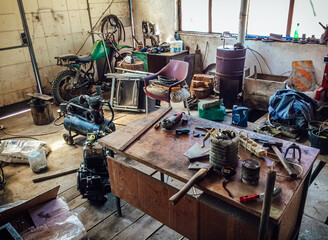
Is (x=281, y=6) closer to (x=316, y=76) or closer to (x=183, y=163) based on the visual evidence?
(x=316, y=76)

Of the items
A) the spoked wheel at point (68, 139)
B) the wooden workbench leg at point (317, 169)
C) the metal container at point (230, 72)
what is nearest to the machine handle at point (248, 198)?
the wooden workbench leg at point (317, 169)

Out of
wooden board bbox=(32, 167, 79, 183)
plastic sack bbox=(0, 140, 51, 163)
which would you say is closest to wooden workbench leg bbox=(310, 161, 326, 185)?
wooden board bbox=(32, 167, 79, 183)

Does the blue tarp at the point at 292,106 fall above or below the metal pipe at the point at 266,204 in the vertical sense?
below

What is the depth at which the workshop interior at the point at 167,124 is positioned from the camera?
1.69m

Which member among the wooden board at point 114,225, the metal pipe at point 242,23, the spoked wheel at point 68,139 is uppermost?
the metal pipe at point 242,23

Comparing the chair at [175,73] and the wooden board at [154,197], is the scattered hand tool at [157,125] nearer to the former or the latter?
the wooden board at [154,197]

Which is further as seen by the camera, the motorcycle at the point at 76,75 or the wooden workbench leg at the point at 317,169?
the motorcycle at the point at 76,75

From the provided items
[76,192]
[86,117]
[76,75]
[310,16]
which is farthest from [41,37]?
[310,16]

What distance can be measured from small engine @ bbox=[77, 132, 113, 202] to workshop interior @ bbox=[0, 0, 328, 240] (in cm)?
1

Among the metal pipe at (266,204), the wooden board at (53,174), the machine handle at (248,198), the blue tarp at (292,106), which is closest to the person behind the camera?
the metal pipe at (266,204)

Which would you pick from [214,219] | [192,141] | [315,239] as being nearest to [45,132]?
[192,141]

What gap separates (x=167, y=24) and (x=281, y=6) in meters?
2.51

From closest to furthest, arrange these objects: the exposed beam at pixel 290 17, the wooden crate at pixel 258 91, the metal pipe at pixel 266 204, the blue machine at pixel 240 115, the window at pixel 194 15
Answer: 1. the metal pipe at pixel 266 204
2. the blue machine at pixel 240 115
3. the wooden crate at pixel 258 91
4. the exposed beam at pixel 290 17
5. the window at pixel 194 15

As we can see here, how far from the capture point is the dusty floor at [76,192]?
238 centimetres
